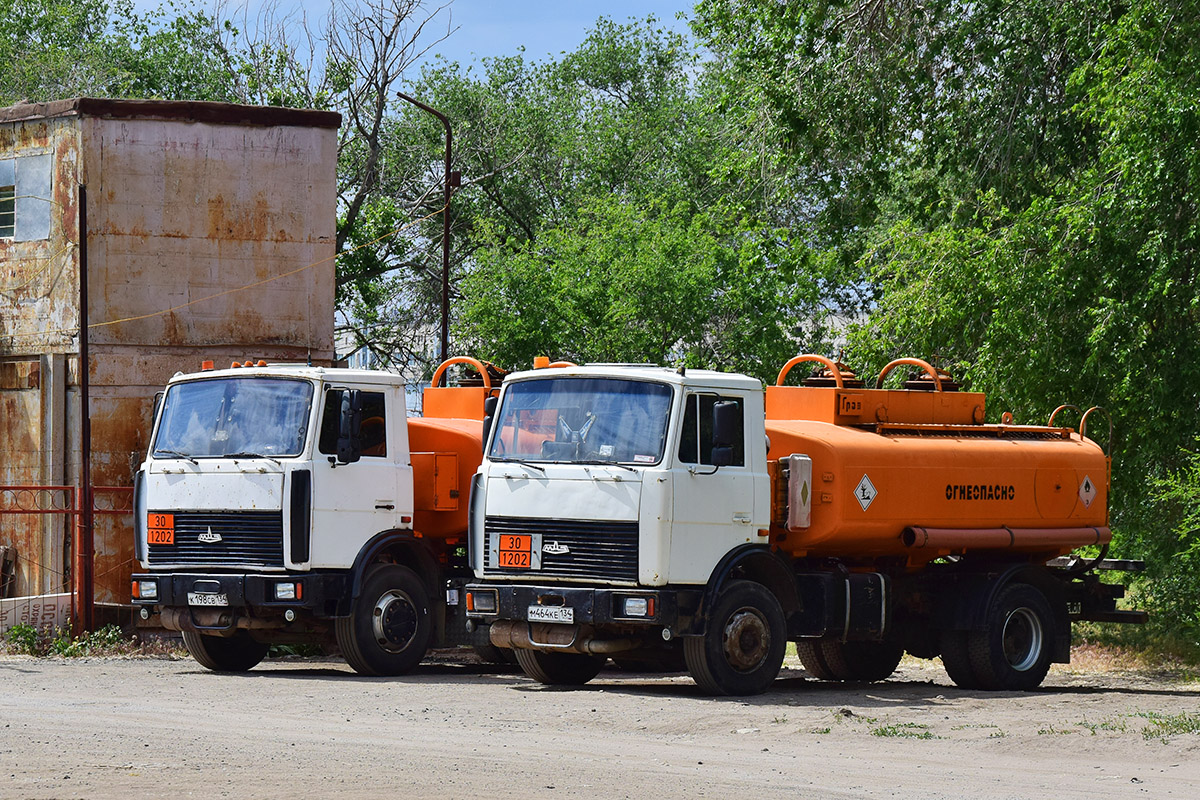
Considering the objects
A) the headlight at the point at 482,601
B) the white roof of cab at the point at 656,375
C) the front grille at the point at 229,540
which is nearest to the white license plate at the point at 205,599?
the front grille at the point at 229,540

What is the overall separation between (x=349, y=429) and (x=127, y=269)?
25.1 ft

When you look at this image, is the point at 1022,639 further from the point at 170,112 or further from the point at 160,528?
the point at 170,112

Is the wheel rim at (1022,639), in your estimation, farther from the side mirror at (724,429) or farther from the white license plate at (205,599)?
the white license plate at (205,599)

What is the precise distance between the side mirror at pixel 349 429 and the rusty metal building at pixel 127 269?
7019mm

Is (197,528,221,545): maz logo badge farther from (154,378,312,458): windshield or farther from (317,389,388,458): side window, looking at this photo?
(317,389,388,458): side window

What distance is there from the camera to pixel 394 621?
660 inches

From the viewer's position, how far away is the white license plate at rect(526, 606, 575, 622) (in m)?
14.4

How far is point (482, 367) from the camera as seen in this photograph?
17922 mm

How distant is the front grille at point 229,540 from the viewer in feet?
52.6

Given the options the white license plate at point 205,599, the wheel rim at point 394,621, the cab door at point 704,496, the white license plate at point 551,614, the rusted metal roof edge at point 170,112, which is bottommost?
the wheel rim at point 394,621

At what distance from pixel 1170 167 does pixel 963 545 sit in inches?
196

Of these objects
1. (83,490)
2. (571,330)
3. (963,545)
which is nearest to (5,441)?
(83,490)

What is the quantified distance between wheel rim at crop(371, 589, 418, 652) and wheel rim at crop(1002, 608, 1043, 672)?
5.99 m

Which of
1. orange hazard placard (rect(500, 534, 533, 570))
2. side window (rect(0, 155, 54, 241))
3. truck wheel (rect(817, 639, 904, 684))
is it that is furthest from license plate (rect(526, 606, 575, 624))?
side window (rect(0, 155, 54, 241))
